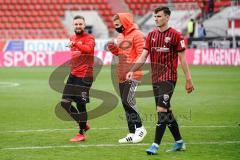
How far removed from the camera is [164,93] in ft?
32.2

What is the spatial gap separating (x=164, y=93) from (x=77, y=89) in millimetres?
2131

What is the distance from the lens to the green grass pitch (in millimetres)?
9906

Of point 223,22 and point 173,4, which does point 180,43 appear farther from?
point 173,4

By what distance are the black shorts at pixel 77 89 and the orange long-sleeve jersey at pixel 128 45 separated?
605 mm

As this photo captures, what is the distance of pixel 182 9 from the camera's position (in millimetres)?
43719

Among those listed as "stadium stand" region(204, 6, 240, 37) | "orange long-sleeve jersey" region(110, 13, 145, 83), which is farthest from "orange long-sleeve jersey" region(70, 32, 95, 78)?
"stadium stand" region(204, 6, 240, 37)

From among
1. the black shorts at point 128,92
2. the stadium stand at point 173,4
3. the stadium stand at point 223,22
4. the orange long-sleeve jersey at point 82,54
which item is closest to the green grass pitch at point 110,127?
the black shorts at point 128,92

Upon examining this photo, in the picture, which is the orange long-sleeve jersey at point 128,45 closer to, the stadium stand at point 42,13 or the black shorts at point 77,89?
the black shorts at point 77,89

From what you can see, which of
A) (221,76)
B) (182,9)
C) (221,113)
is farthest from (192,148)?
(182,9)

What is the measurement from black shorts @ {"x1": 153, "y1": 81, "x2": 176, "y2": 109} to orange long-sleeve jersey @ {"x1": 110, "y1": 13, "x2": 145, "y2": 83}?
1314mm

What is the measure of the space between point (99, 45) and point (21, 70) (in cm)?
623

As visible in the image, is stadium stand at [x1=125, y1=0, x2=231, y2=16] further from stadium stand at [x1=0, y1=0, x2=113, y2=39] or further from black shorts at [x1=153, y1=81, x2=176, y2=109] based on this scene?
black shorts at [x1=153, y1=81, x2=176, y2=109]

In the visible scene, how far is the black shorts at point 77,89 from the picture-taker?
1144cm

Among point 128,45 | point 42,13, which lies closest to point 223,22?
point 42,13
